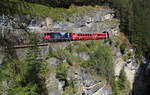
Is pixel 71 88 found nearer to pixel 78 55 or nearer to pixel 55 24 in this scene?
pixel 78 55

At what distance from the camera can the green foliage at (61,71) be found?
1867cm

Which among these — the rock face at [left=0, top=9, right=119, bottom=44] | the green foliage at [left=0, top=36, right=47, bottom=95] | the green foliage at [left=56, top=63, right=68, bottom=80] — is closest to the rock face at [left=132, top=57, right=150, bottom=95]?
the rock face at [left=0, top=9, right=119, bottom=44]

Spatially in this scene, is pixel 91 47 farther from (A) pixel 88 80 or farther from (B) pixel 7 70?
(B) pixel 7 70

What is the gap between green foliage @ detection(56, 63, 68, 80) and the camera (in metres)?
18.7

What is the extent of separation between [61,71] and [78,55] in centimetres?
523

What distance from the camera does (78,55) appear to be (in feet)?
77.1

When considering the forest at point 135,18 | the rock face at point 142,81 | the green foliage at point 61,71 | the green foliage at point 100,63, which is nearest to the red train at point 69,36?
the green foliage at point 100,63

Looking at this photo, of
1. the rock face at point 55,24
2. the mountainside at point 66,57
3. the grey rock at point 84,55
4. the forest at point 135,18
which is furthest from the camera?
the forest at point 135,18

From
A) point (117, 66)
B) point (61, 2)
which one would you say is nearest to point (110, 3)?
point (61, 2)

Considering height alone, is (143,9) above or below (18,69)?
above

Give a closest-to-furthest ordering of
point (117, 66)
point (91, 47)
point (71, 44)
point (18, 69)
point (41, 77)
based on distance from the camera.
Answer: point (18, 69), point (41, 77), point (71, 44), point (91, 47), point (117, 66)

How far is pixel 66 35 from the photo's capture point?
24781 millimetres

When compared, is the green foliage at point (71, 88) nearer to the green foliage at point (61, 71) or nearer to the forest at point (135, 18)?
the green foliage at point (61, 71)

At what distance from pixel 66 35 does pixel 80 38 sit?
2.94 meters
